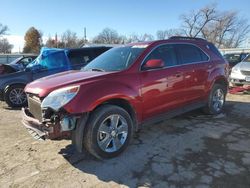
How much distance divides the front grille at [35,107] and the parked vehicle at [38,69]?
14.9ft

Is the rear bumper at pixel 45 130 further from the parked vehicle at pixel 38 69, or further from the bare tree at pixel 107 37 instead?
the bare tree at pixel 107 37

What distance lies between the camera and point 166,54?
17.6 feet

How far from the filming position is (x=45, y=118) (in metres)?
3.96

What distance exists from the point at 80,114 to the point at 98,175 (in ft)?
2.88

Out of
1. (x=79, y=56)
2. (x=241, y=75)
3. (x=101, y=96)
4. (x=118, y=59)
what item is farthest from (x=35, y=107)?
(x=241, y=75)

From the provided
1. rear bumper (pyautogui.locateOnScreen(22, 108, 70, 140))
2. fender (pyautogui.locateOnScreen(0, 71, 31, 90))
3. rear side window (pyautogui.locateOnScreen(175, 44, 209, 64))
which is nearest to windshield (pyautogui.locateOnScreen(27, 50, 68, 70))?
fender (pyautogui.locateOnScreen(0, 71, 31, 90))

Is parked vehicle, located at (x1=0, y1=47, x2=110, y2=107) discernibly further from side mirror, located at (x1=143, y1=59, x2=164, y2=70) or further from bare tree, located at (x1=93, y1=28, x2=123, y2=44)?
bare tree, located at (x1=93, y1=28, x2=123, y2=44)

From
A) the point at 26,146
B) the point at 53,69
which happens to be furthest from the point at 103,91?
the point at 53,69

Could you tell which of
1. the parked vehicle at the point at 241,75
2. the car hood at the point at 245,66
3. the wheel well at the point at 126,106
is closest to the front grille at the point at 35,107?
the wheel well at the point at 126,106

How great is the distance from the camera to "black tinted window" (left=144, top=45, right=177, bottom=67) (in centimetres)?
511

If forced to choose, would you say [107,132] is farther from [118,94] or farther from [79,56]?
[79,56]

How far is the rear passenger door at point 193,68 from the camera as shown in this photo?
565 cm

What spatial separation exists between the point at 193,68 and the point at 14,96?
5852mm

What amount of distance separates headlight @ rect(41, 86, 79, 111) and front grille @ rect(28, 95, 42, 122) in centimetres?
25
